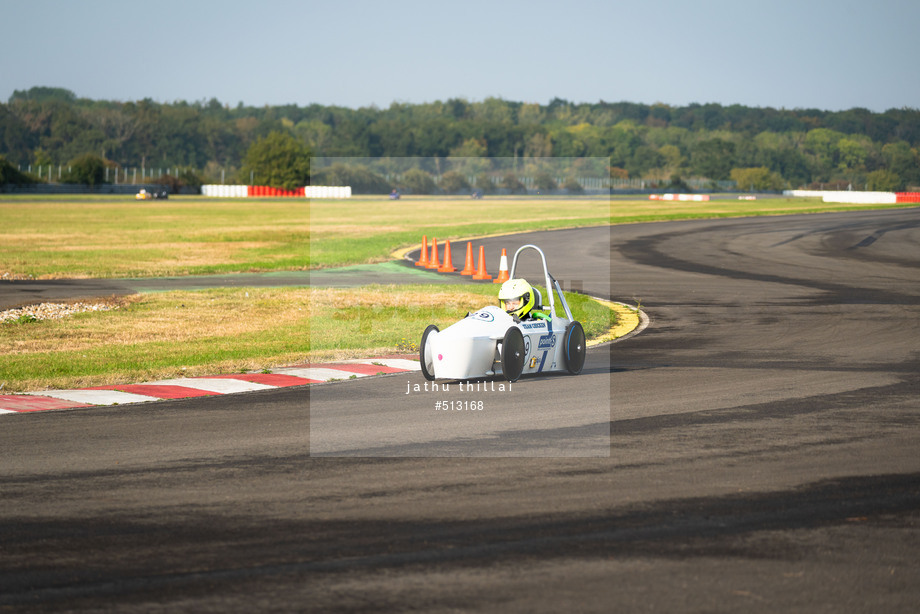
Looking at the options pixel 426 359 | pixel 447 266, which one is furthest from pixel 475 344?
pixel 447 266

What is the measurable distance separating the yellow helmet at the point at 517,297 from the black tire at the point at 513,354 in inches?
19.6

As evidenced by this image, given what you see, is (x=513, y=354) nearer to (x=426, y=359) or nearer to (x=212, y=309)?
(x=426, y=359)

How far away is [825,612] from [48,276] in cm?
2576

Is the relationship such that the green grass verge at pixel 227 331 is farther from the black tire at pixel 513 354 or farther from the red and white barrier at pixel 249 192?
the red and white barrier at pixel 249 192

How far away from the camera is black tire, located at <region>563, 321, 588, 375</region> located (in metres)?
12.5

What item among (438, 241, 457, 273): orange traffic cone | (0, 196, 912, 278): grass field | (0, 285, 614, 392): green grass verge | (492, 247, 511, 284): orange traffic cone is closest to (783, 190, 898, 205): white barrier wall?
(0, 196, 912, 278): grass field

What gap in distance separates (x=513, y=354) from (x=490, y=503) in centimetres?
456

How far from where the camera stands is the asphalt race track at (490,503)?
5.57 m

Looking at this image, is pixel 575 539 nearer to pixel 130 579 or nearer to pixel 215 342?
pixel 130 579

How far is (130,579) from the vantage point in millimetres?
5707

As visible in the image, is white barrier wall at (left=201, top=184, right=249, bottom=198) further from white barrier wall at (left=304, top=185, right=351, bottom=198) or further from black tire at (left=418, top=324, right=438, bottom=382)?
black tire at (left=418, top=324, right=438, bottom=382)

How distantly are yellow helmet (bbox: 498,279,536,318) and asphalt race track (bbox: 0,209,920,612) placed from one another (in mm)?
871

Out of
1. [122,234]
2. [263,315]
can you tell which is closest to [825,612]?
[263,315]

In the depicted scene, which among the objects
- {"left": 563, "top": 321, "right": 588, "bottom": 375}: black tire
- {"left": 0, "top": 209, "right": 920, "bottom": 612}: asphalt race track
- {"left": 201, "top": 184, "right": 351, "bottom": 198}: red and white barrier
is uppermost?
{"left": 201, "top": 184, "right": 351, "bottom": 198}: red and white barrier
